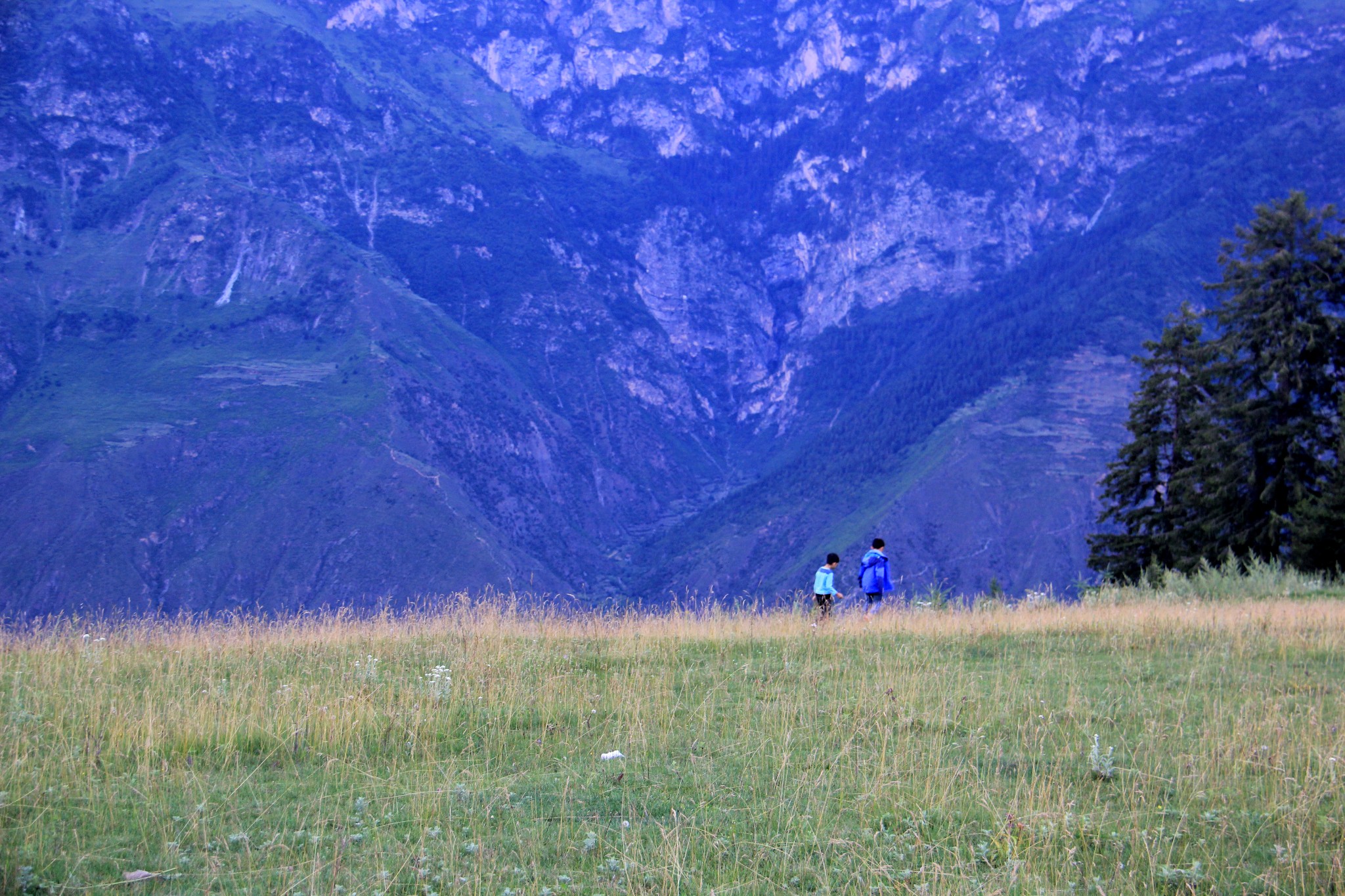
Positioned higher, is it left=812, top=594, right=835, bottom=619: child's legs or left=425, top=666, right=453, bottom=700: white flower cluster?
left=812, top=594, right=835, bottom=619: child's legs

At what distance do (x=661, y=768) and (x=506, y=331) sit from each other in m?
165

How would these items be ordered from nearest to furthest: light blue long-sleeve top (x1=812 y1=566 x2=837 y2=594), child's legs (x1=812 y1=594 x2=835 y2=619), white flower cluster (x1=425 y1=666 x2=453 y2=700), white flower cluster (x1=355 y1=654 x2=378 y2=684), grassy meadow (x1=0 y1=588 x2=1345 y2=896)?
grassy meadow (x1=0 y1=588 x2=1345 y2=896) < white flower cluster (x1=425 y1=666 x2=453 y2=700) < white flower cluster (x1=355 y1=654 x2=378 y2=684) < child's legs (x1=812 y1=594 x2=835 y2=619) < light blue long-sleeve top (x1=812 y1=566 x2=837 y2=594)

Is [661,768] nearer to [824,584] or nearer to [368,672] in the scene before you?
[368,672]

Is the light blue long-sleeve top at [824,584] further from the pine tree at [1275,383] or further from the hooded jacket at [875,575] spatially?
the pine tree at [1275,383]

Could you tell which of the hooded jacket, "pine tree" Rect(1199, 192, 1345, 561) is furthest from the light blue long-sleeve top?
"pine tree" Rect(1199, 192, 1345, 561)

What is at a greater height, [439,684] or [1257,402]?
[1257,402]

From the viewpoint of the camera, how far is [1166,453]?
32.2 m

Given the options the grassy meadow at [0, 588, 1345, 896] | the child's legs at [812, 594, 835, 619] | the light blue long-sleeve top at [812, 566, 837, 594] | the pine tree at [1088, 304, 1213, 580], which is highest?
the pine tree at [1088, 304, 1213, 580]

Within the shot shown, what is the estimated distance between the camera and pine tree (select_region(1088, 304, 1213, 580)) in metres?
30.9

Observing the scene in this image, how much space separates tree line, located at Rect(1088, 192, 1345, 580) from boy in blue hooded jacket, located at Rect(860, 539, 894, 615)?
14.8 meters

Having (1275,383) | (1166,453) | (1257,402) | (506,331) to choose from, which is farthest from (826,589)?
(506,331)

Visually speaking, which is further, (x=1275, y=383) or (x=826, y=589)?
(x=1275, y=383)

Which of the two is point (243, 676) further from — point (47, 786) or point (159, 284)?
point (159, 284)

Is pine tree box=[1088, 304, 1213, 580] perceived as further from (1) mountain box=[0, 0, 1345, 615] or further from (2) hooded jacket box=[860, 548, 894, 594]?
(1) mountain box=[0, 0, 1345, 615]
